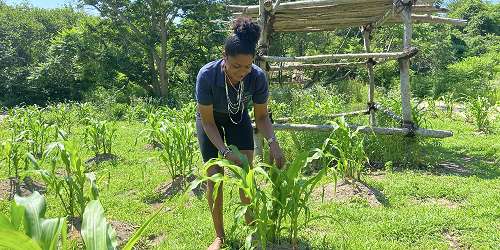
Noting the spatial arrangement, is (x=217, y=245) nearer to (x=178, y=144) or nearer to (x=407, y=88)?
(x=178, y=144)

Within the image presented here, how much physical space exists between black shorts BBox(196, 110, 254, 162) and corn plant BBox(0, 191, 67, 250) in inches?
55.2

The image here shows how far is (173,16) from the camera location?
62.5 feet

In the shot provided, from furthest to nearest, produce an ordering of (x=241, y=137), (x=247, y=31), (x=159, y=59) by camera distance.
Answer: (x=159, y=59)
(x=241, y=137)
(x=247, y=31)

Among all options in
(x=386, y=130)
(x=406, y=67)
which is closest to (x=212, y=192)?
(x=386, y=130)

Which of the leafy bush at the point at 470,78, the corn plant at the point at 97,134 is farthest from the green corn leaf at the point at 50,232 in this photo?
the leafy bush at the point at 470,78

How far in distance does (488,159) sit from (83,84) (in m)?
19.8

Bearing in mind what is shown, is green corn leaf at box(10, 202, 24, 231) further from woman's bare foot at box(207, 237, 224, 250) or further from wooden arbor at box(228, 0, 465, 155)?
wooden arbor at box(228, 0, 465, 155)

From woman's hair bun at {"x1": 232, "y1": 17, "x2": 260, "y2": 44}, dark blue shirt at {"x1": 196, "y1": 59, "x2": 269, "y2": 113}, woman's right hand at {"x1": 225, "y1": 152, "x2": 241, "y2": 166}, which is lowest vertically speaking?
woman's right hand at {"x1": 225, "y1": 152, "x2": 241, "y2": 166}

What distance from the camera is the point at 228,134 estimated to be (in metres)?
3.29

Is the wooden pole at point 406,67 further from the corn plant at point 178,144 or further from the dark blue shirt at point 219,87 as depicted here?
the dark blue shirt at point 219,87

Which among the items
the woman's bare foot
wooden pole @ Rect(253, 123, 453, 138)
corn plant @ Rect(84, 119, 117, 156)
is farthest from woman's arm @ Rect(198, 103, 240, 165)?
corn plant @ Rect(84, 119, 117, 156)

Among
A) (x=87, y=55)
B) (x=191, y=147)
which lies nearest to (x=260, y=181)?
(x=191, y=147)

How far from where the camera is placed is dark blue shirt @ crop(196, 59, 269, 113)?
296 cm

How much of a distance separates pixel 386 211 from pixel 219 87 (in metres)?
2.21
